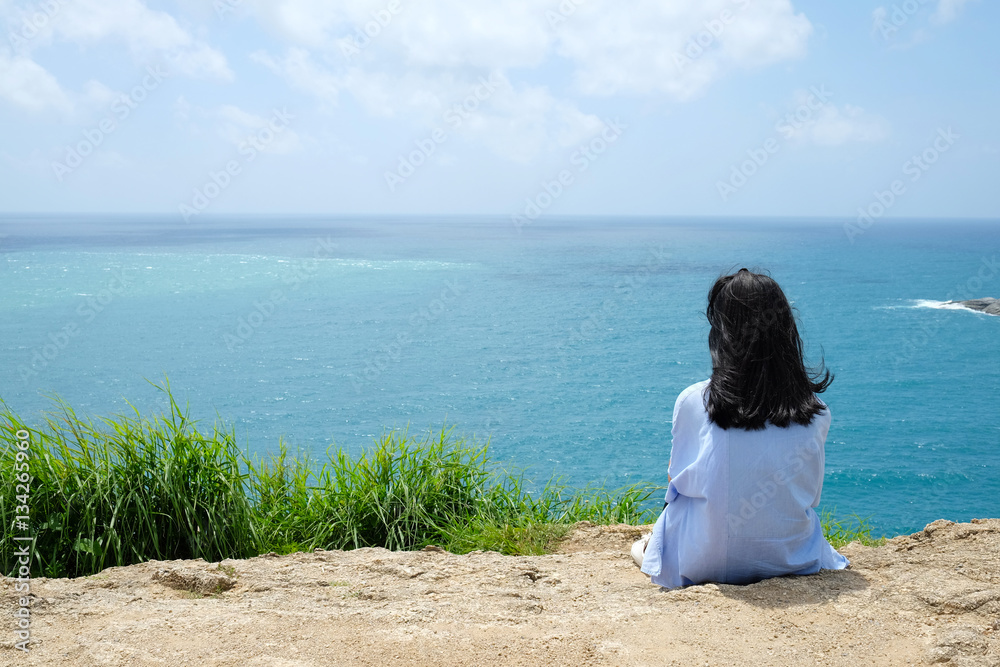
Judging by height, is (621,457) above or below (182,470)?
below

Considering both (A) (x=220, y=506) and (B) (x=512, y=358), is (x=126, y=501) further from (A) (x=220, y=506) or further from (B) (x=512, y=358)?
(B) (x=512, y=358)

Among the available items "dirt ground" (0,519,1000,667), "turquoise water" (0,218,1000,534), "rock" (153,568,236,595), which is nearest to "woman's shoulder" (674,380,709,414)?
"dirt ground" (0,519,1000,667)

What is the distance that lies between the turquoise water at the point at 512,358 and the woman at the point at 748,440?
70.7 inches

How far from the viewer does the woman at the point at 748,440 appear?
2900 mm

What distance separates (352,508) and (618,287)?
1539 inches

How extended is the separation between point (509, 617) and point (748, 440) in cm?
126

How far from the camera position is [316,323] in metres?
31.6

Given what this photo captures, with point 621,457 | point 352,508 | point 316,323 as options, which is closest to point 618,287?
point 316,323

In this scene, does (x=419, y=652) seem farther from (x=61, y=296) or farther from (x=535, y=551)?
(x=61, y=296)

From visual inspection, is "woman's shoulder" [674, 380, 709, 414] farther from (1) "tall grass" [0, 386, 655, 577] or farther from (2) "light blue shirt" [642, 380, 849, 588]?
(1) "tall grass" [0, 386, 655, 577]

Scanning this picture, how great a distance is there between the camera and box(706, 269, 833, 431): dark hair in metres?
2.88

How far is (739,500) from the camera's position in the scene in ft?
9.64

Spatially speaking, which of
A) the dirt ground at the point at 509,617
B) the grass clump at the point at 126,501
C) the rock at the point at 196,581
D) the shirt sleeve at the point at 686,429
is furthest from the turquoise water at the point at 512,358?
the rock at the point at 196,581

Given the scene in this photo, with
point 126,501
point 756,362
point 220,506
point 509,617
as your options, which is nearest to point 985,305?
point 756,362
